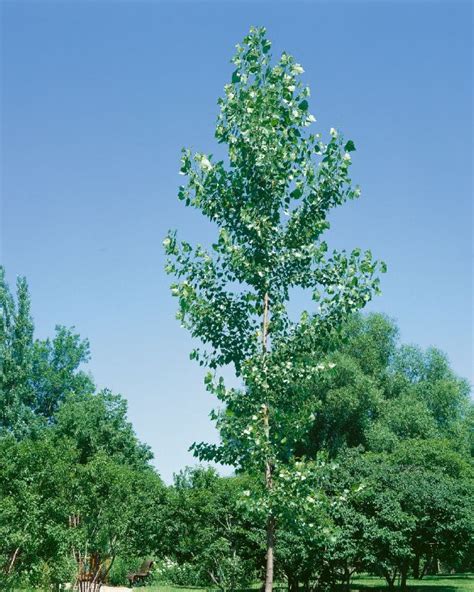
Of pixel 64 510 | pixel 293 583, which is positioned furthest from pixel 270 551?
pixel 293 583

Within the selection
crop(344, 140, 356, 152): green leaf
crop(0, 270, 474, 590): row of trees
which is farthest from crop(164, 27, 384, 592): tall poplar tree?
crop(0, 270, 474, 590): row of trees

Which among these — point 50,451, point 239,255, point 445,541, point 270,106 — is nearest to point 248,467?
point 239,255

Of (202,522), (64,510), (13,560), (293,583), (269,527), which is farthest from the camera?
(202,522)

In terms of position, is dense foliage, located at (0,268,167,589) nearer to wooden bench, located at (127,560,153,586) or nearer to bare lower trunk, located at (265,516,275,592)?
wooden bench, located at (127,560,153,586)

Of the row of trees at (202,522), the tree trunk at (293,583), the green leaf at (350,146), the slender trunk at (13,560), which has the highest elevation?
the green leaf at (350,146)

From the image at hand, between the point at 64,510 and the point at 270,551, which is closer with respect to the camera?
the point at 270,551

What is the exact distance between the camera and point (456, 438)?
124 ft

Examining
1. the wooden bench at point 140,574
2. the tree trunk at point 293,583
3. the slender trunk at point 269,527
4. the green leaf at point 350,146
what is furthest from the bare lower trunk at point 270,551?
the wooden bench at point 140,574

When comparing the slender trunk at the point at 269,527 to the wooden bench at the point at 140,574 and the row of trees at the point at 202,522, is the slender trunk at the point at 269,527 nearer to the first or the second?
the row of trees at the point at 202,522

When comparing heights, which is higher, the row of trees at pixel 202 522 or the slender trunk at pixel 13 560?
the row of trees at pixel 202 522

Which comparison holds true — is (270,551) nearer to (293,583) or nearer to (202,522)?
(202,522)

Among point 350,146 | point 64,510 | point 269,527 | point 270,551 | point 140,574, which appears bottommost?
point 270,551

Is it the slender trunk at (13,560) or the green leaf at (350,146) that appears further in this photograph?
the slender trunk at (13,560)

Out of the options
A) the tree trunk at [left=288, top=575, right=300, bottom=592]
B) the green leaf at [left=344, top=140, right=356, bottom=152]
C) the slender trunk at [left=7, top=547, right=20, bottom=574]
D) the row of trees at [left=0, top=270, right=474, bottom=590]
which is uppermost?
the green leaf at [left=344, top=140, right=356, bottom=152]
